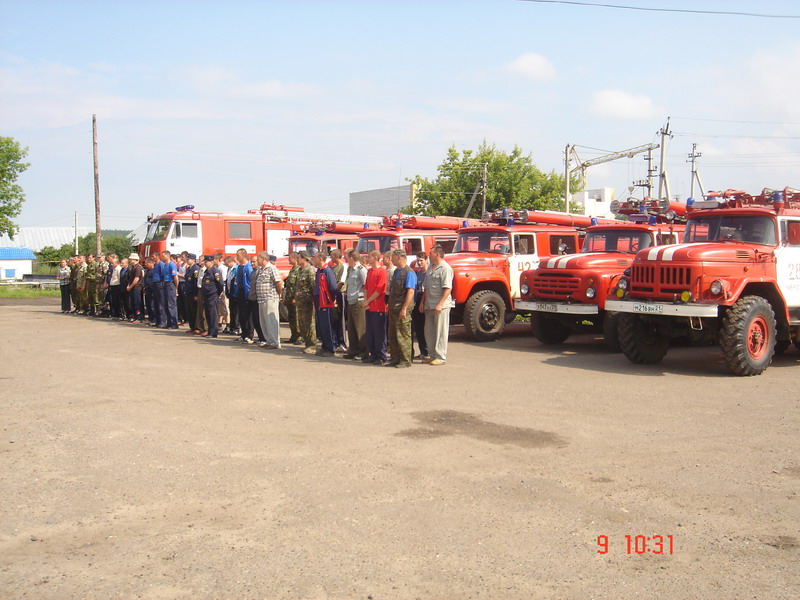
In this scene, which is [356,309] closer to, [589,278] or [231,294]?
[589,278]

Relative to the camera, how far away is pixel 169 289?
1852 cm

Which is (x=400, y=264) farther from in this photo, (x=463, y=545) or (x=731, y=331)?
(x=463, y=545)

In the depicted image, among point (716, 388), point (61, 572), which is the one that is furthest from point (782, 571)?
point (716, 388)

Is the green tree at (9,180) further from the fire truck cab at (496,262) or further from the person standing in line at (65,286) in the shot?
the fire truck cab at (496,262)

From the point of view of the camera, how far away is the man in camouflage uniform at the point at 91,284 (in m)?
22.9

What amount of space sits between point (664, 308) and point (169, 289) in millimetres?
12279

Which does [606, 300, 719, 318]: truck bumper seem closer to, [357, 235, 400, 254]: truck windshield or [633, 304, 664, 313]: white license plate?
[633, 304, 664, 313]: white license plate

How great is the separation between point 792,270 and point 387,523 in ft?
29.8

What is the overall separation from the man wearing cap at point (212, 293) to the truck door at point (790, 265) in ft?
35.3

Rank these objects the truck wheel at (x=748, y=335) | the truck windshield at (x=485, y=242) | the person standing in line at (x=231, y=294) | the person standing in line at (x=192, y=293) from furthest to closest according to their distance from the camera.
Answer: the person standing in line at (x=192, y=293)
the person standing in line at (x=231, y=294)
the truck windshield at (x=485, y=242)
the truck wheel at (x=748, y=335)

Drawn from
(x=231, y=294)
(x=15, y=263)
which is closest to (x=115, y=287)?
(x=231, y=294)

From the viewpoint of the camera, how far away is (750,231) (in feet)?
37.8

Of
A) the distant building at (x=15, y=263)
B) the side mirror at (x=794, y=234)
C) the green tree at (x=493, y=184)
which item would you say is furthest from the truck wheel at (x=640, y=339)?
the distant building at (x=15, y=263)
